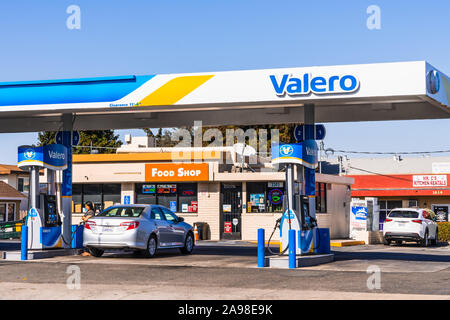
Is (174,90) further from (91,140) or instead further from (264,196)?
(91,140)

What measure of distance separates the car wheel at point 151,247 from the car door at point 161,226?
182 millimetres

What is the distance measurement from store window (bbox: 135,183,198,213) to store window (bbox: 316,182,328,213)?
6.11 metres

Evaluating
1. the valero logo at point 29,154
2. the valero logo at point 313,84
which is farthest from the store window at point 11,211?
the valero logo at point 313,84

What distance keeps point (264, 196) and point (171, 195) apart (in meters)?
4.80

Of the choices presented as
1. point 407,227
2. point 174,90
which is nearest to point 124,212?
point 174,90

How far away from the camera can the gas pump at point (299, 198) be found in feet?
55.7

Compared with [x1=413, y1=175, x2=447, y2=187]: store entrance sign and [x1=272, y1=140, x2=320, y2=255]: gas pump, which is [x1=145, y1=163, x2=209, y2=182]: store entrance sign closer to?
[x1=272, y1=140, x2=320, y2=255]: gas pump

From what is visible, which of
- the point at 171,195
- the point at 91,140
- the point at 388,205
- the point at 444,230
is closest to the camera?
the point at 444,230

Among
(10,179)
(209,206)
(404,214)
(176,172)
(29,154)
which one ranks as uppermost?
(10,179)

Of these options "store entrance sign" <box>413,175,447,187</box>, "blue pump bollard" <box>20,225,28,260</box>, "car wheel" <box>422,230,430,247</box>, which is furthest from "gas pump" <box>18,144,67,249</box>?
"store entrance sign" <box>413,175,447,187</box>

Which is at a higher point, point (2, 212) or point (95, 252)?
point (2, 212)

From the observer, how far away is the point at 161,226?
19.5m
